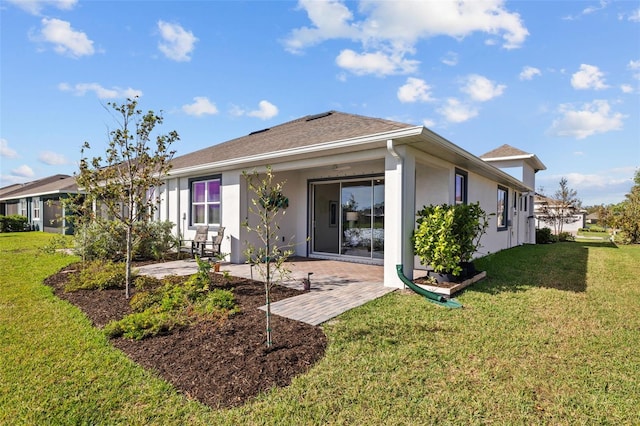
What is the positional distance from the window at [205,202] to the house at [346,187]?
34 mm

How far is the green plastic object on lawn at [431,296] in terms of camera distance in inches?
211

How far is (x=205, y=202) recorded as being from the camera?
35.3ft

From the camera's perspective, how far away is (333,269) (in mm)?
8492

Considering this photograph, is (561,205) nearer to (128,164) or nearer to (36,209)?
(128,164)

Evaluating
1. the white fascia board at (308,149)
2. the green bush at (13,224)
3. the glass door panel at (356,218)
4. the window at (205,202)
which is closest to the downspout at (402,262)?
the white fascia board at (308,149)

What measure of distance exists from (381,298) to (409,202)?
2.07m

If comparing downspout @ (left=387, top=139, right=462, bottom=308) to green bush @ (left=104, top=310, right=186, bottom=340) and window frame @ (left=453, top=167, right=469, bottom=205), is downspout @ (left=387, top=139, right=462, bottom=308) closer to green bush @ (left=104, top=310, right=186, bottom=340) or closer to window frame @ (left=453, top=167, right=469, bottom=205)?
window frame @ (left=453, top=167, right=469, bottom=205)

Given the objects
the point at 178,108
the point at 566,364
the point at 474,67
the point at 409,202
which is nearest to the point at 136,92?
the point at 178,108

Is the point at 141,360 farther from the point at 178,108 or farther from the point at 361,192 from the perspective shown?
the point at 361,192

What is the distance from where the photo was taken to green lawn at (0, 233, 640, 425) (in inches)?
99.2

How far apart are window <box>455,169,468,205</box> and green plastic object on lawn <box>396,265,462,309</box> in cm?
403

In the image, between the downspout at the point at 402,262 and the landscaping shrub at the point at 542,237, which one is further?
the landscaping shrub at the point at 542,237

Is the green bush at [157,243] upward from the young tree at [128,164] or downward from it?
downward

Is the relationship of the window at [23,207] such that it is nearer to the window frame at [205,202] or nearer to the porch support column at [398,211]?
the window frame at [205,202]
